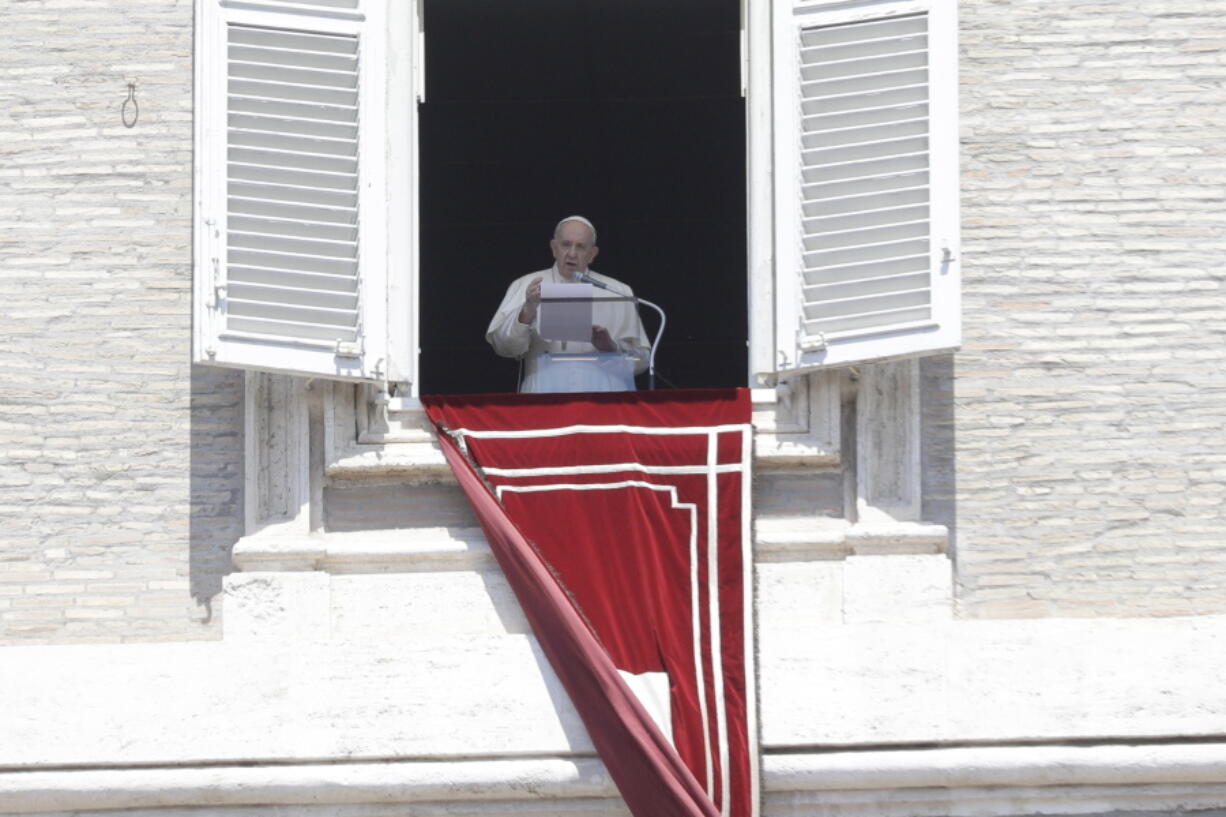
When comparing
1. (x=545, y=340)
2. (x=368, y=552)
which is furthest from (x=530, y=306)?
(x=368, y=552)

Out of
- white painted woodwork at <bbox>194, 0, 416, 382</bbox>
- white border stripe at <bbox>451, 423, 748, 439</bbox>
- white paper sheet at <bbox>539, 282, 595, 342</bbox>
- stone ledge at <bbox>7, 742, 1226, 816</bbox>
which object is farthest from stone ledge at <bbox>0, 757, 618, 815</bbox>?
white paper sheet at <bbox>539, 282, 595, 342</bbox>

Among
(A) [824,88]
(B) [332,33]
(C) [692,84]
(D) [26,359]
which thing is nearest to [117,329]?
(D) [26,359]

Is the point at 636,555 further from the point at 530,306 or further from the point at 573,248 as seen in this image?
the point at 573,248

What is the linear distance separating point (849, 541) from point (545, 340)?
1415 mm

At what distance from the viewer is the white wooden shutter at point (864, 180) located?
846 centimetres

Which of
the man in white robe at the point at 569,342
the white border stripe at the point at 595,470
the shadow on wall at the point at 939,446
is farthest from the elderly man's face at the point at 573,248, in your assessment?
the shadow on wall at the point at 939,446

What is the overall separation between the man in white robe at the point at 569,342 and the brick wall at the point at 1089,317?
3.79ft

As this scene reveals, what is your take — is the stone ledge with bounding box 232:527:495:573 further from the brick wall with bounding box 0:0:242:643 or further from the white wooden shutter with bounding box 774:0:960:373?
the white wooden shutter with bounding box 774:0:960:373

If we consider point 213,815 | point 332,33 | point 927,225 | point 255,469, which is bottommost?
point 213,815

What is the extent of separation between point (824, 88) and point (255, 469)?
196 centimetres

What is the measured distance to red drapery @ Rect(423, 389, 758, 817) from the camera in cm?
810

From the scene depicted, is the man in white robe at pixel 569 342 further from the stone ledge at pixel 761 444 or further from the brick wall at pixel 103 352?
the brick wall at pixel 103 352

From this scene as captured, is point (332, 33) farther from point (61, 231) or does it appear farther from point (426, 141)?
point (426, 141)

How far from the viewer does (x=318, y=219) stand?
861cm
